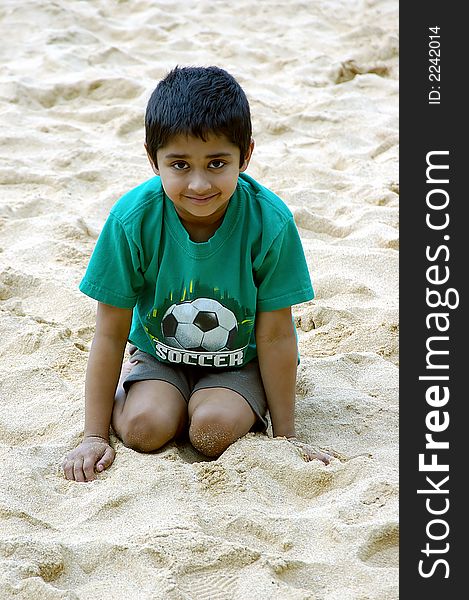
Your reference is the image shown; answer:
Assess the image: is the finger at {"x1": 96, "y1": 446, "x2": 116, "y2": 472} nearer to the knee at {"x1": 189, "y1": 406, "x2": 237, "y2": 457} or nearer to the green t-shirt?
the knee at {"x1": 189, "y1": 406, "x2": 237, "y2": 457}

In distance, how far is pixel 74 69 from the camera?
4934mm

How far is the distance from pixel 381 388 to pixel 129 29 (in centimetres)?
398

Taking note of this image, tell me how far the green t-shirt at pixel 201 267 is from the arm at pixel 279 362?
0.12 feet

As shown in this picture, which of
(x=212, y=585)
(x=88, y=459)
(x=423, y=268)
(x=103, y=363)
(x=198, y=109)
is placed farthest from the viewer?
(x=423, y=268)

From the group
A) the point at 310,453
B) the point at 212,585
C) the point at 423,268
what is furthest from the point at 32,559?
the point at 423,268

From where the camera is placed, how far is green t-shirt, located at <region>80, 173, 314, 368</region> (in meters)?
2.08

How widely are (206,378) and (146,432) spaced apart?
23 cm

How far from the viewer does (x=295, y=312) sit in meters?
2.81

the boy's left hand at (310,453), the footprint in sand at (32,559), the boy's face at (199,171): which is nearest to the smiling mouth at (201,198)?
the boy's face at (199,171)

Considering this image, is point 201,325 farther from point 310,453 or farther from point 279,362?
point 310,453

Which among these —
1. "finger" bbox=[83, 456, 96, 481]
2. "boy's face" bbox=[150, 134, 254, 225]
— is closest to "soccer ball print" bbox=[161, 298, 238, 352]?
"boy's face" bbox=[150, 134, 254, 225]

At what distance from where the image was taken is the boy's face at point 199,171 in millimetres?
1936

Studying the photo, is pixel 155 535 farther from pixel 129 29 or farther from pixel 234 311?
pixel 129 29

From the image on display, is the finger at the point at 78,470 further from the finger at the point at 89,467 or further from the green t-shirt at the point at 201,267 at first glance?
the green t-shirt at the point at 201,267
